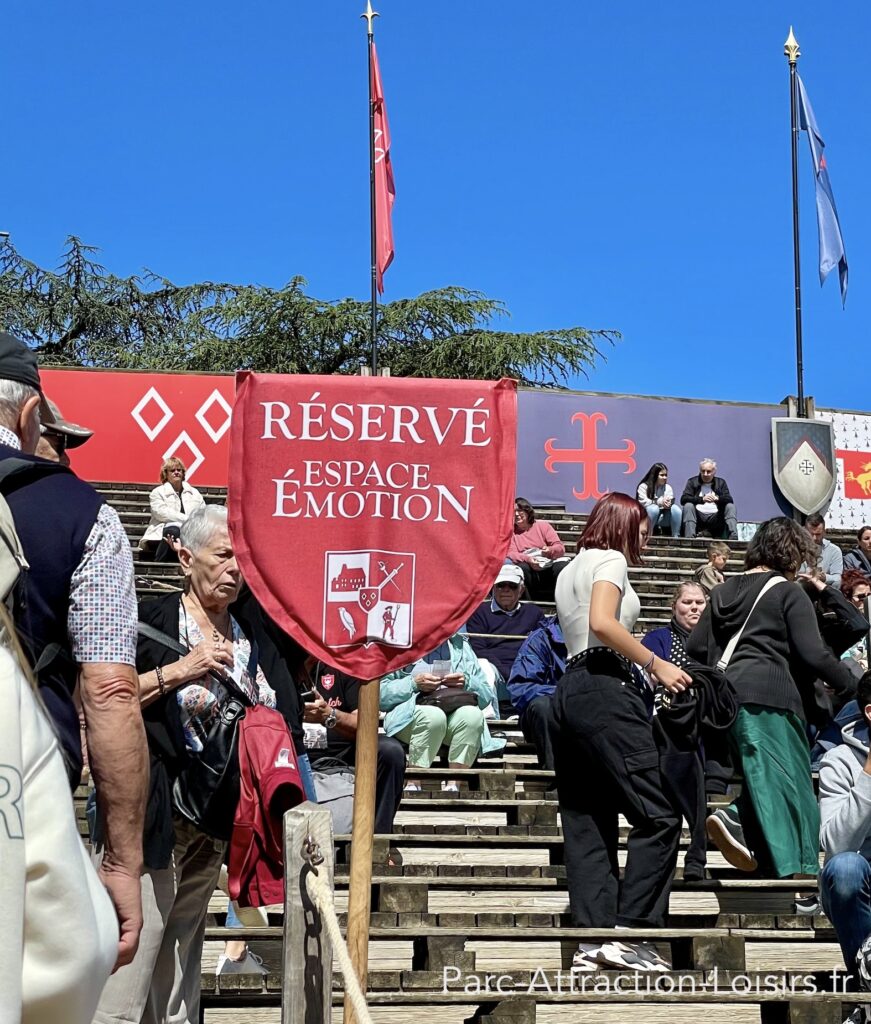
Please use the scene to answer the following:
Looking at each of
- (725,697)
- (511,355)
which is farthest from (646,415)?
(511,355)

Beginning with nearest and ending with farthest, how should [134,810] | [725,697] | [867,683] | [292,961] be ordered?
1. [134,810]
2. [292,961]
3. [867,683]
4. [725,697]

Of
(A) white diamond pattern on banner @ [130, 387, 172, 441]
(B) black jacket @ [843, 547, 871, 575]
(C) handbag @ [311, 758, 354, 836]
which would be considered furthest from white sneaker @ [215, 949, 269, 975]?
(A) white diamond pattern on banner @ [130, 387, 172, 441]

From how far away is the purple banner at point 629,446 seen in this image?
17.8 meters

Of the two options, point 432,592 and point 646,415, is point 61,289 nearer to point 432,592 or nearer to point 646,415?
point 646,415

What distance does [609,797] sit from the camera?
18.8ft

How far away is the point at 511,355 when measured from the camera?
39906 mm

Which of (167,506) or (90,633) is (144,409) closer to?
(167,506)

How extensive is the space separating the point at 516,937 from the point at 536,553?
686 centimetres

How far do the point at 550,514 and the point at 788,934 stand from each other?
34.3 feet

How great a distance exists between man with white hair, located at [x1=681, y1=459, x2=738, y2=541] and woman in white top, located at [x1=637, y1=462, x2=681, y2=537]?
34 centimetres

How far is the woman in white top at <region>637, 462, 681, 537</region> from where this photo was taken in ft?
54.1

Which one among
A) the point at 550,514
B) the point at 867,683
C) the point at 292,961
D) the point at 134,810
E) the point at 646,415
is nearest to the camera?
the point at 134,810

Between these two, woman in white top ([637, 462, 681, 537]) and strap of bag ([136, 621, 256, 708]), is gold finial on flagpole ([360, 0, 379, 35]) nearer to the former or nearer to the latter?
woman in white top ([637, 462, 681, 537])

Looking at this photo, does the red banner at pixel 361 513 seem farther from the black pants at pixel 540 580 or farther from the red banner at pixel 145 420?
the red banner at pixel 145 420
